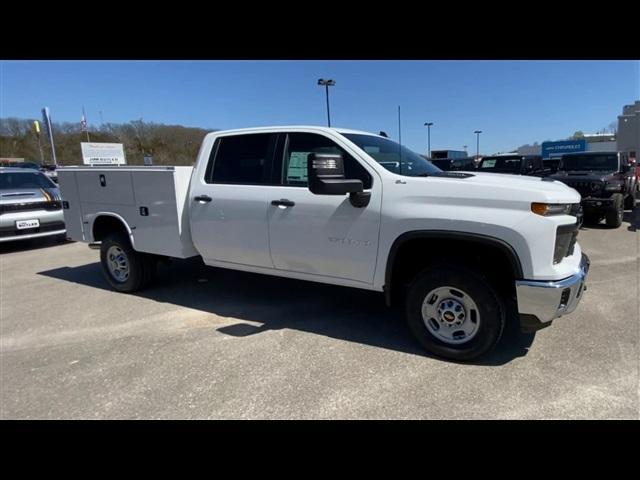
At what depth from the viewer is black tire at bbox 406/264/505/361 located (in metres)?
3.00

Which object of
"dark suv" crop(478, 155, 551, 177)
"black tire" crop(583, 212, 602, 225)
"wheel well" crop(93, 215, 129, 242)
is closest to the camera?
"wheel well" crop(93, 215, 129, 242)

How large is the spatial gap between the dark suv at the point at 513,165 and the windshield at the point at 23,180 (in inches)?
544

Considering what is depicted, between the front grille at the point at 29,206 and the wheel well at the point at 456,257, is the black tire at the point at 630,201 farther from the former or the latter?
the front grille at the point at 29,206

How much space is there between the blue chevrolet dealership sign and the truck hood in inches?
1648

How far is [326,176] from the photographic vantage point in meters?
3.06

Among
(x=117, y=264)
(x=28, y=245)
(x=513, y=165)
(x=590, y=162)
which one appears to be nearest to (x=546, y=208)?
(x=117, y=264)

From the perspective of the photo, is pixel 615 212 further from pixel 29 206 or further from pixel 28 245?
pixel 28 245

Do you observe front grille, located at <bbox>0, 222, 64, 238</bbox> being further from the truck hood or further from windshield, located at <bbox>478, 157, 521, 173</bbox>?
windshield, located at <bbox>478, 157, 521, 173</bbox>

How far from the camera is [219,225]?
4.18 metres

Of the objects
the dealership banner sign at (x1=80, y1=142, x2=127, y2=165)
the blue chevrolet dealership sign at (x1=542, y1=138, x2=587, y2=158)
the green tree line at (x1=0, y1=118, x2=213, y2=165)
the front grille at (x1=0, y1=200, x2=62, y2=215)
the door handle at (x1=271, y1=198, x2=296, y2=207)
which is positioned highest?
the green tree line at (x1=0, y1=118, x2=213, y2=165)

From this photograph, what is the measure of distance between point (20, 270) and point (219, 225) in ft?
16.4

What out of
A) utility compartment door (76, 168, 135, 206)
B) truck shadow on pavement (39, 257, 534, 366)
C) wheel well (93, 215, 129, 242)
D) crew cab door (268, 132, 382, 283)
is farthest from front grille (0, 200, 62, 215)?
crew cab door (268, 132, 382, 283)

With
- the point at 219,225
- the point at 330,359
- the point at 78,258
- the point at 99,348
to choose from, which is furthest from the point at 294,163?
the point at 78,258
